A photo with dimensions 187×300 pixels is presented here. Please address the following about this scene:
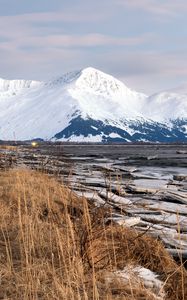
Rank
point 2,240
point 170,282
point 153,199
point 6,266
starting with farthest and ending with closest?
1. point 153,199
2. point 2,240
3. point 170,282
4. point 6,266

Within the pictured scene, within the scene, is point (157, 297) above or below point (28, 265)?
below

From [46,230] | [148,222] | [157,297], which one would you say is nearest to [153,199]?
[148,222]

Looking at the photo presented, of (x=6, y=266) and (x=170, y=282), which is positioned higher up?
(x=6, y=266)

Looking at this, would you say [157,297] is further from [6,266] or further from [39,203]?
[39,203]

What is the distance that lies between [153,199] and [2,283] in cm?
1124

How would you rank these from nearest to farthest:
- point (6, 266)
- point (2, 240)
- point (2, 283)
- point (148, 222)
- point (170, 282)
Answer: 1. point (2, 283)
2. point (6, 266)
3. point (170, 282)
4. point (2, 240)
5. point (148, 222)

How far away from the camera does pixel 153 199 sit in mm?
16203

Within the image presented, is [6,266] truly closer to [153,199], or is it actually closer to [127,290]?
[127,290]

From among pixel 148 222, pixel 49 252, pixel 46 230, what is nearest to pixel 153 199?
pixel 148 222

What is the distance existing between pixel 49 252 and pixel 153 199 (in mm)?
9837

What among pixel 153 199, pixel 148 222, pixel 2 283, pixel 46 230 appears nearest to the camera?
pixel 2 283

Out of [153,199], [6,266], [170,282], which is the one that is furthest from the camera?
[153,199]

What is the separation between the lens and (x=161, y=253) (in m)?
7.49

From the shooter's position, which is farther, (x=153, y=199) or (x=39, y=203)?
(x=153, y=199)
